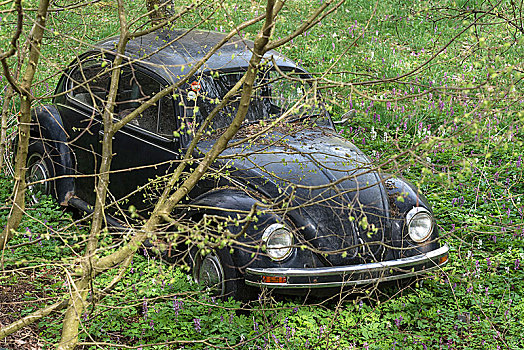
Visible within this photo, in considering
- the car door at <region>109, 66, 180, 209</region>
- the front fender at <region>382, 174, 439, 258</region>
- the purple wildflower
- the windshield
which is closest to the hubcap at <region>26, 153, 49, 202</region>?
the car door at <region>109, 66, 180, 209</region>

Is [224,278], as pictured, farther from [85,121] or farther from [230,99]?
[85,121]

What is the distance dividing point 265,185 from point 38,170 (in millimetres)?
2860

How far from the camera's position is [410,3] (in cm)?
1202

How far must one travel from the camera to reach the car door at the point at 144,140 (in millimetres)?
5098

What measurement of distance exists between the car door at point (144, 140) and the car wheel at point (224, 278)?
0.77 metres

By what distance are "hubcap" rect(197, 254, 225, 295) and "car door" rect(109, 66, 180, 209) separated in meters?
0.72

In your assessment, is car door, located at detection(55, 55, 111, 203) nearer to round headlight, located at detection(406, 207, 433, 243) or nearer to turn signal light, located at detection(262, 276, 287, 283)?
turn signal light, located at detection(262, 276, 287, 283)

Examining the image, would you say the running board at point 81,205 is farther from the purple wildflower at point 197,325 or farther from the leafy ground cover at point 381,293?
the purple wildflower at point 197,325

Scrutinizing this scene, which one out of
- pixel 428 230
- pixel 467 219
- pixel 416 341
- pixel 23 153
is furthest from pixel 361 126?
pixel 23 153

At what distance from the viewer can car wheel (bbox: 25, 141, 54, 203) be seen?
6.21 meters

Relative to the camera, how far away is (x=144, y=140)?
5230mm

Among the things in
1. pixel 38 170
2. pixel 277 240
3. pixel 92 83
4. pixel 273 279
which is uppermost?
pixel 92 83

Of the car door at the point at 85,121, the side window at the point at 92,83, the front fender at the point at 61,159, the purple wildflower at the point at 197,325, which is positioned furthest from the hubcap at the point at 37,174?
the purple wildflower at the point at 197,325

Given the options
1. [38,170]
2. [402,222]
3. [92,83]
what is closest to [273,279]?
[402,222]
